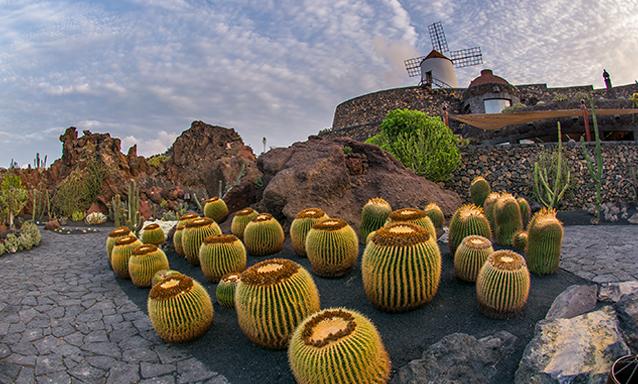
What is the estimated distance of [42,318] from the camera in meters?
5.04

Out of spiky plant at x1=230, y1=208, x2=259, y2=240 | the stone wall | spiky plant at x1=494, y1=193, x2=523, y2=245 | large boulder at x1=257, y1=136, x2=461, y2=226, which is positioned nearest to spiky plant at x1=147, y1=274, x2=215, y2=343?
spiky plant at x1=230, y1=208, x2=259, y2=240

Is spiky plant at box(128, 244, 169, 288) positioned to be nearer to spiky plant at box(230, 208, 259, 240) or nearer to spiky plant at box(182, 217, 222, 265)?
spiky plant at box(182, 217, 222, 265)

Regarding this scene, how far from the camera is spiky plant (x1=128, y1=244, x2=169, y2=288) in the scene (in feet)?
19.3

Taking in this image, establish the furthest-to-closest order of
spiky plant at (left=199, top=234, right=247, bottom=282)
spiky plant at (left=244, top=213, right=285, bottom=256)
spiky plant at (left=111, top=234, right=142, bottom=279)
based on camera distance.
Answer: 1. spiky plant at (left=111, top=234, right=142, bottom=279)
2. spiky plant at (left=244, top=213, right=285, bottom=256)
3. spiky plant at (left=199, top=234, right=247, bottom=282)

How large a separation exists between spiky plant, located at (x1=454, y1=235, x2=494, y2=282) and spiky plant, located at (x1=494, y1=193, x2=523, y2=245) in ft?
5.40

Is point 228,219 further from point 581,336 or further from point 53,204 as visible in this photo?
point 53,204

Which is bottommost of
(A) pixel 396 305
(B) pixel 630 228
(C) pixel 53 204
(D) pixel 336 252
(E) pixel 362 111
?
(B) pixel 630 228

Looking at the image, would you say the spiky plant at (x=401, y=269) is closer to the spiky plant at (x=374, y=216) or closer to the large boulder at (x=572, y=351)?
the large boulder at (x=572, y=351)

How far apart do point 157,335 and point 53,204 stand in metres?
13.9

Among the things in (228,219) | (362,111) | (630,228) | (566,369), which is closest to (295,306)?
(566,369)

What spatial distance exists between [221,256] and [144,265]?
4.44 ft

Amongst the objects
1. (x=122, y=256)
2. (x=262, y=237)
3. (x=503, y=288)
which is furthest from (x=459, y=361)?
(x=122, y=256)

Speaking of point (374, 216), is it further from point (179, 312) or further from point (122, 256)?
point (122, 256)

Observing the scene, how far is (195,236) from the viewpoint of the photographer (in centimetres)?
637
